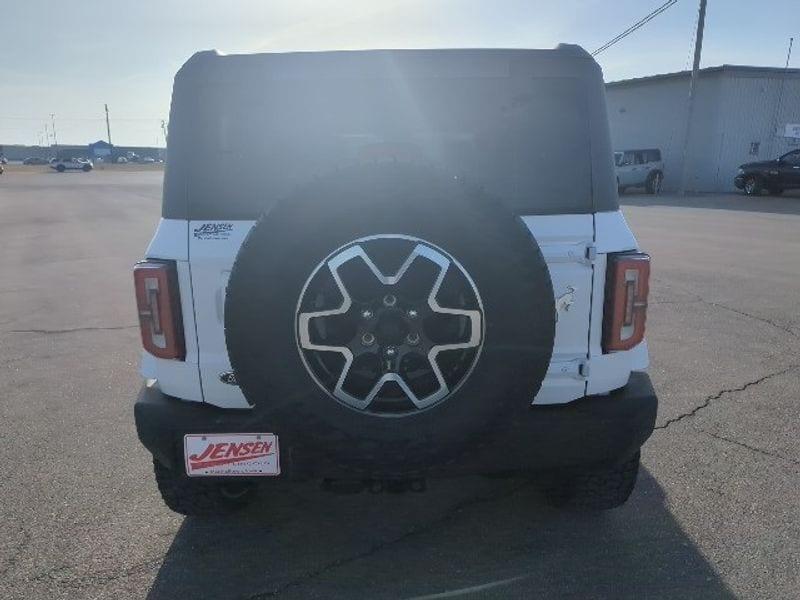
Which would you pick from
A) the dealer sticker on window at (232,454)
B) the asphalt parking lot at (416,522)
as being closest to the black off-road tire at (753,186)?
the asphalt parking lot at (416,522)

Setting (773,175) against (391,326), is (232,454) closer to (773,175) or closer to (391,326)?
(391,326)

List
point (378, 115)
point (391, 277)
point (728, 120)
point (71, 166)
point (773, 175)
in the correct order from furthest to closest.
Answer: point (71, 166) → point (728, 120) → point (773, 175) → point (378, 115) → point (391, 277)

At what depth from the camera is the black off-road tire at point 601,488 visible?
8.77ft

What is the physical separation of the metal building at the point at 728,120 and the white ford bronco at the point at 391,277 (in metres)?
30.4

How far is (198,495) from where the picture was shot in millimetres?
2658

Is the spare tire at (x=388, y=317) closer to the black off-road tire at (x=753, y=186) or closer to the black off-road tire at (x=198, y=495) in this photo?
the black off-road tire at (x=198, y=495)

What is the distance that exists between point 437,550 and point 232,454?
3.25 ft

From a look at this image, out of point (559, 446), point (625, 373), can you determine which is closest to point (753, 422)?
point (625, 373)

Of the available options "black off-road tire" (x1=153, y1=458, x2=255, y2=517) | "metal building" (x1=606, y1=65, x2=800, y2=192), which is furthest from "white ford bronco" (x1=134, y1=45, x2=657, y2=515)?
"metal building" (x1=606, y1=65, x2=800, y2=192)

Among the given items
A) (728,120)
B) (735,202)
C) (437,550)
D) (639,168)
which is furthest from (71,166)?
(437,550)

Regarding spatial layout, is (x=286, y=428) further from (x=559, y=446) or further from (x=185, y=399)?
(x=559, y=446)

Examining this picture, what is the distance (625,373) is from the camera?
2.38 m

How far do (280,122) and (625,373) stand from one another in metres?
1.63

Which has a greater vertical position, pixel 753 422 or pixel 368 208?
pixel 368 208
